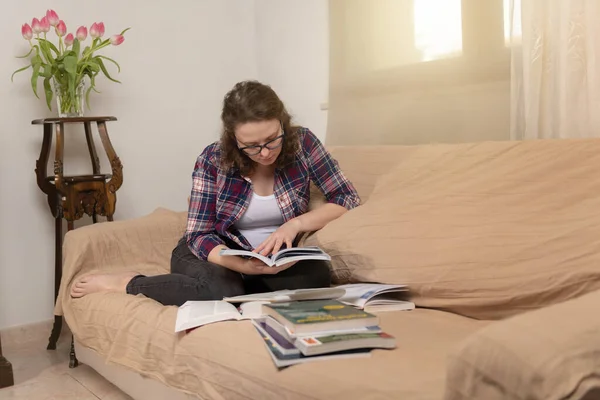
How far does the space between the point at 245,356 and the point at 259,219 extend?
0.75m

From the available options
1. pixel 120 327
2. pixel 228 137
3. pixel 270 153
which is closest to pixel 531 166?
pixel 270 153

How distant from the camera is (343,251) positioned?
6.08 feet

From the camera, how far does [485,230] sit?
1588 millimetres

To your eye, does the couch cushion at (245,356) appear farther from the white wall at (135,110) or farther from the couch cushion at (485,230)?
the white wall at (135,110)

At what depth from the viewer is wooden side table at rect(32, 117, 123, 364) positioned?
A: 2463 mm

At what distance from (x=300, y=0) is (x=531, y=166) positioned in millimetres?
1737

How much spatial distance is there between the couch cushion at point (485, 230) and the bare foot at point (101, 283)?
2.03 ft

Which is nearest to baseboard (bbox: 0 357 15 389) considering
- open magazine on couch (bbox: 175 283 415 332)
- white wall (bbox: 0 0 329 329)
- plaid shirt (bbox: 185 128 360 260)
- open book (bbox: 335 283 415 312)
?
white wall (bbox: 0 0 329 329)

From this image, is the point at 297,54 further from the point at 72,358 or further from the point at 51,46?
the point at 72,358

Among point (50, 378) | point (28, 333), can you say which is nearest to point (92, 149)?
point (28, 333)

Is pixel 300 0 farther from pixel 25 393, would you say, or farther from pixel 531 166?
pixel 25 393

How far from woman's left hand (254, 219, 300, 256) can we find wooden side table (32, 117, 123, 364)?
3.18ft

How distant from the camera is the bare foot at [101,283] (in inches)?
79.7

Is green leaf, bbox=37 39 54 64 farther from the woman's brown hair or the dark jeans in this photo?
the dark jeans
